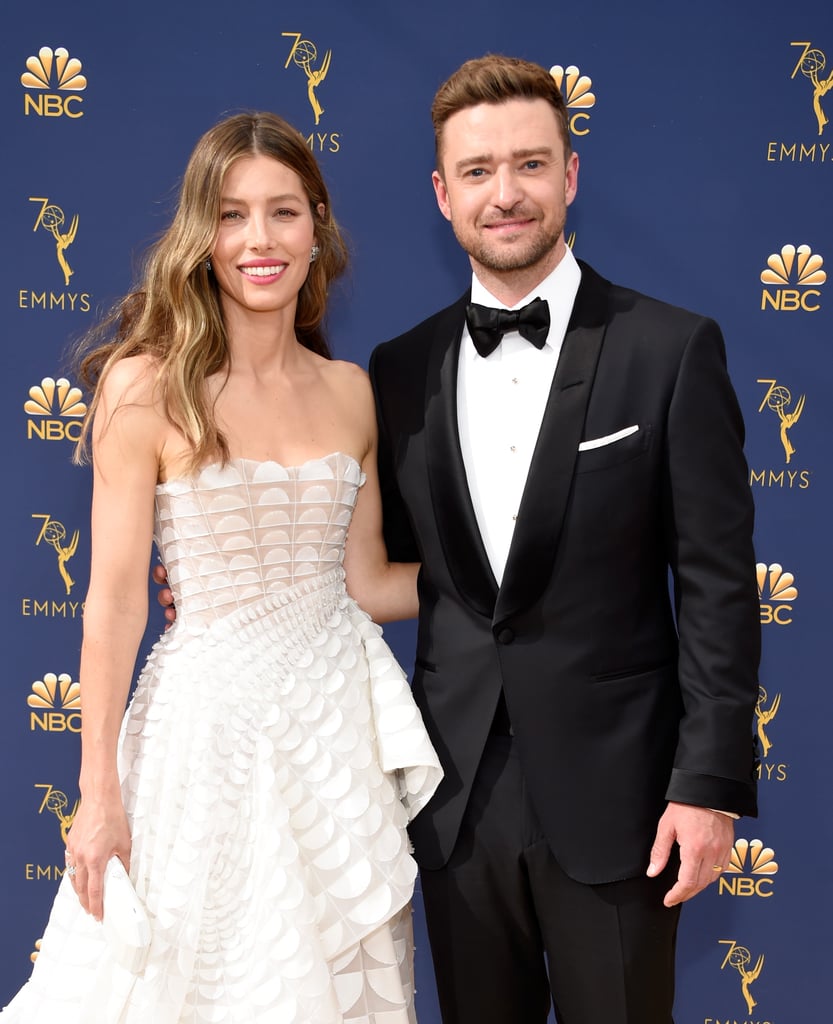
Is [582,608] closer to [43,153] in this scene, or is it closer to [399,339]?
[399,339]

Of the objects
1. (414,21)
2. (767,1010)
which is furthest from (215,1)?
(767,1010)

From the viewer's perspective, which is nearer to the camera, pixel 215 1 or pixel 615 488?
pixel 615 488

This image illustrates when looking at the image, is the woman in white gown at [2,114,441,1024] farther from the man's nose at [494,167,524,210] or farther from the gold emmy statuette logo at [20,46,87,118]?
the gold emmy statuette logo at [20,46,87,118]

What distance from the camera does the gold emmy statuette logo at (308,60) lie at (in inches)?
103

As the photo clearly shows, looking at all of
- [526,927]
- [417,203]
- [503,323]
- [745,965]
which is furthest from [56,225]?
[745,965]

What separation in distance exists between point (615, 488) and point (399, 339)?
549 mm

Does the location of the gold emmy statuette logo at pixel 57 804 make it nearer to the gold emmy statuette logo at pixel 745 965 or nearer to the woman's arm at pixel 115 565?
the woman's arm at pixel 115 565

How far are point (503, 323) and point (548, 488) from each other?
0.98 feet

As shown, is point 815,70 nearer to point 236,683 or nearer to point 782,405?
point 782,405

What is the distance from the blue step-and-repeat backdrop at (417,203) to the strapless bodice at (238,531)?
927 mm

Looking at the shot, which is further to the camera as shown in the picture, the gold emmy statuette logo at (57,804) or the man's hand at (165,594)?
the gold emmy statuette logo at (57,804)

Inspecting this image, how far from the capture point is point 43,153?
2.65m

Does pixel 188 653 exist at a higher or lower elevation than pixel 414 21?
lower

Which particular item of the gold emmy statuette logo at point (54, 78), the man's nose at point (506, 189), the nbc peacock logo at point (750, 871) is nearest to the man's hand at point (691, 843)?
the man's nose at point (506, 189)
